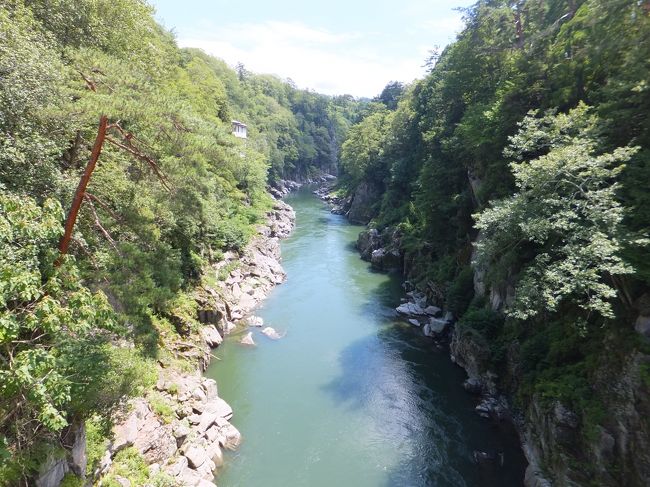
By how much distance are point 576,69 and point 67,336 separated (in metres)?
18.1

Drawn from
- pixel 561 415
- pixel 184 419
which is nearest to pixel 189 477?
pixel 184 419

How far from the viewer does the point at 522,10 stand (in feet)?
71.1

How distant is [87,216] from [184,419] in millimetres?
6604

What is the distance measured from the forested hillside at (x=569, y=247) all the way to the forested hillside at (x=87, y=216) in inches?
383

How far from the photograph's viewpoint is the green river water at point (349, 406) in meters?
11.6

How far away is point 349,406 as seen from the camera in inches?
568

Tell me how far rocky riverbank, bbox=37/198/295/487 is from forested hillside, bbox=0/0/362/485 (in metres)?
0.46

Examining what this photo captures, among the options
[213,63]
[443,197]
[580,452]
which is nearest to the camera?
[580,452]

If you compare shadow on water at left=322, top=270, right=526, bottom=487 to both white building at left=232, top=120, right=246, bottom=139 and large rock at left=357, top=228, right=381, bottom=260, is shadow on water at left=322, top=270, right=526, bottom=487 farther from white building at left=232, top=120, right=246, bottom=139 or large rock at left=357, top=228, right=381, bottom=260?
white building at left=232, top=120, right=246, bottom=139

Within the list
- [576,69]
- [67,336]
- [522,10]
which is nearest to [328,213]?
[522,10]

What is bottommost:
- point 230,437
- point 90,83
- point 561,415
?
point 230,437

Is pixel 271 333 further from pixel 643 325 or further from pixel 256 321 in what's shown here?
pixel 643 325

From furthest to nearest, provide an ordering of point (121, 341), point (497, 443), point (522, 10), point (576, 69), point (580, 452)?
point (522, 10)
point (576, 69)
point (497, 443)
point (121, 341)
point (580, 452)

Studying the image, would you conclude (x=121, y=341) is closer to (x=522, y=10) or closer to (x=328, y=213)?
(x=522, y=10)
